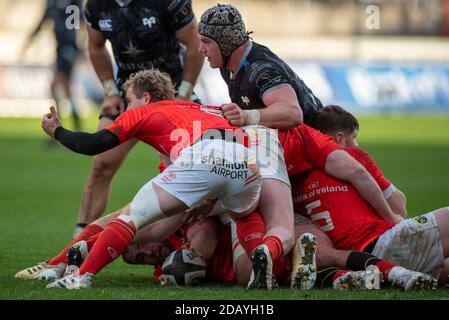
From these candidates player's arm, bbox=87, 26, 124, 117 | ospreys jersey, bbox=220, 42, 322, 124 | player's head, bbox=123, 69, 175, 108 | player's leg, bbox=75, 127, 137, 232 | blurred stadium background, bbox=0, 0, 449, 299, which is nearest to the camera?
player's head, bbox=123, 69, 175, 108

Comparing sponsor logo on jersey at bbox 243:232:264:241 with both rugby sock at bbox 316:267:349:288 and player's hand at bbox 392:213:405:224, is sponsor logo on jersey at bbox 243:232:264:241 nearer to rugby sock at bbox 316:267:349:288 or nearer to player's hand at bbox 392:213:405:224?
rugby sock at bbox 316:267:349:288

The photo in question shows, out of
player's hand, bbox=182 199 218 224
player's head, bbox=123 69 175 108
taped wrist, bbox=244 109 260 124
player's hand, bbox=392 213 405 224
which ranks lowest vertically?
player's hand, bbox=392 213 405 224

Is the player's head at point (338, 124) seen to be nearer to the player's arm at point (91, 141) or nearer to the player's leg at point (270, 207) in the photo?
the player's leg at point (270, 207)

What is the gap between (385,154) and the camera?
18.1 metres

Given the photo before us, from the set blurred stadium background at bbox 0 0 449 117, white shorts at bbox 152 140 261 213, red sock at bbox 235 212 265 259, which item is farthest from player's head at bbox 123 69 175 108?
blurred stadium background at bbox 0 0 449 117

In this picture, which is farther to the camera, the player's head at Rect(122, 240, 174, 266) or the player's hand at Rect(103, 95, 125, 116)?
the player's hand at Rect(103, 95, 125, 116)

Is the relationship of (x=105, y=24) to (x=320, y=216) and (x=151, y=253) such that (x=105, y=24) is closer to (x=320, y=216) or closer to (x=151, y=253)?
(x=151, y=253)

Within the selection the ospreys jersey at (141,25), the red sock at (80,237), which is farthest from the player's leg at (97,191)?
the red sock at (80,237)

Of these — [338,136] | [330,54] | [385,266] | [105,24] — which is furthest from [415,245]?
[330,54]

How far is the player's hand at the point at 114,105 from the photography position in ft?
27.6

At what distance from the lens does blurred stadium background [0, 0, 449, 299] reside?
7.43 m

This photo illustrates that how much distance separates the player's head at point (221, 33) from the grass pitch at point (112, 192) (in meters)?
1.70

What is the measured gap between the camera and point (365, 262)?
6082 mm

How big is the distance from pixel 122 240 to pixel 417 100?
25.5 metres
